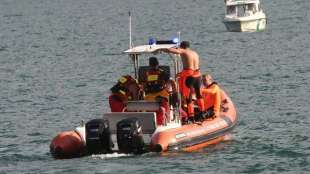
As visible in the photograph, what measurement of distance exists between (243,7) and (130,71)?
24173mm

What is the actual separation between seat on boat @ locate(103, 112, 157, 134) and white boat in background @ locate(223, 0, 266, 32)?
46.0 metres

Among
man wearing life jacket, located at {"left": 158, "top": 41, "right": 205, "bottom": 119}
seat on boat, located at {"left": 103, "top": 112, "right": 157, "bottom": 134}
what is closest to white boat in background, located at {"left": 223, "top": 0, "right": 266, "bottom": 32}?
man wearing life jacket, located at {"left": 158, "top": 41, "right": 205, "bottom": 119}

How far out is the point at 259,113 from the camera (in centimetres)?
3206

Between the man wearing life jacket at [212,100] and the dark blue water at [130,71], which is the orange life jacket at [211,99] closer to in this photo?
the man wearing life jacket at [212,100]

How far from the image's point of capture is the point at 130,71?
4816 cm

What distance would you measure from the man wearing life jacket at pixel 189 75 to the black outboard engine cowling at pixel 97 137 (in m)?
2.49

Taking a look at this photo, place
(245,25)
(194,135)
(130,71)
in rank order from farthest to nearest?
(245,25) → (130,71) → (194,135)

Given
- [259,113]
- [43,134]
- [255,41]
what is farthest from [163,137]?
[255,41]

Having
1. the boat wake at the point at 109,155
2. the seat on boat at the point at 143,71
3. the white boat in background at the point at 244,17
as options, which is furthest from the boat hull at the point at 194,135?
the white boat in background at the point at 244,17

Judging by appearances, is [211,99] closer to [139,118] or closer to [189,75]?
[189,75]

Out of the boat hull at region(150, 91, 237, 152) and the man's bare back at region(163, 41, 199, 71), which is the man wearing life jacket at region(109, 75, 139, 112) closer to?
the man's bare back at region(163, 41, 199, 71)

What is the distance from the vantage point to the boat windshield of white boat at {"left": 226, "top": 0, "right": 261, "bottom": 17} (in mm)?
70812

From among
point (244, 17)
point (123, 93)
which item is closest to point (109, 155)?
point (123, 93)

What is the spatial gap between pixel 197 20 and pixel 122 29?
36.9 feet
